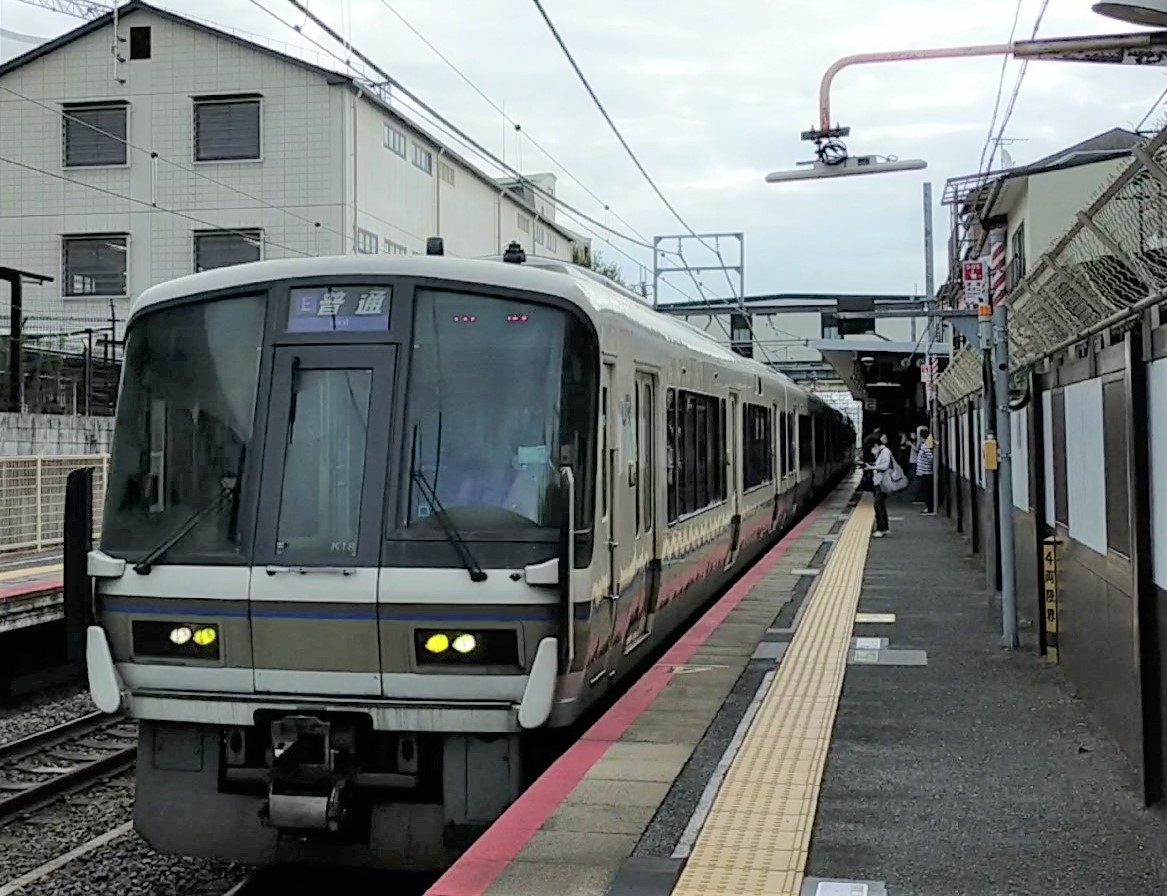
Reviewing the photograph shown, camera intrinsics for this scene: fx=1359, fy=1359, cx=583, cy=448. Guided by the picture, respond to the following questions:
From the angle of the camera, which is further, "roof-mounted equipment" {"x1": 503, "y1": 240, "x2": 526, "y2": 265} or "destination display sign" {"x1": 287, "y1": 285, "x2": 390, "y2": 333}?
"roof-mounted equipment" {"x1": 503, "y1": 240, "x2": 526, "y2": 265}

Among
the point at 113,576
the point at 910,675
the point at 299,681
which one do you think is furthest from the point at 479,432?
the point at 910,675

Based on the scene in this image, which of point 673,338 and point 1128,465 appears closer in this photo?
point 1128,465

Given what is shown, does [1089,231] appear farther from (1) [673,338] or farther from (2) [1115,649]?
(1) [673,338]

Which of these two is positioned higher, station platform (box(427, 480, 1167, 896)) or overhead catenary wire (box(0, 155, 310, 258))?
overhead catenary wire (box(0, 155, 310, 258))

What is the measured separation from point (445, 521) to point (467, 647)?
53 cm

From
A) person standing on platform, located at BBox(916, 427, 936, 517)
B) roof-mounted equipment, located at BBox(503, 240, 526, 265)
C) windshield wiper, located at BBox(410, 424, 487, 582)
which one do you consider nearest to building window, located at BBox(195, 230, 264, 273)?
person standing on platform, located at BBox(916, 427, 936, 517)

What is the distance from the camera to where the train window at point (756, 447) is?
1421 centimetres

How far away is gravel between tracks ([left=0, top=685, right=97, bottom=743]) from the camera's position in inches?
408

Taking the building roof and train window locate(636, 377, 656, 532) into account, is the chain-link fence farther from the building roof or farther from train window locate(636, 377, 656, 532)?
the building roof

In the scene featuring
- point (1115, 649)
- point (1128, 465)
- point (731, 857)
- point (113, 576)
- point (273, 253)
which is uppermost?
point (273, 253)

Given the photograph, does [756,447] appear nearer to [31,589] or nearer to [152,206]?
[31,589]

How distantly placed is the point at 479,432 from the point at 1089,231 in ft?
10.9

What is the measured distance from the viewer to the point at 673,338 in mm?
9055

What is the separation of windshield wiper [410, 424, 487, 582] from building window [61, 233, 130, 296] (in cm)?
2592
